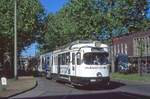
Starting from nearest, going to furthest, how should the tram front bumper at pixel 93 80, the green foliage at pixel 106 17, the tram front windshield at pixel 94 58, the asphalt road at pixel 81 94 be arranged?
the asphalt road at pixel 81 94
the tram front bumper at pixel 93 80
the tram front windshield at pixel 94 58
the green foliage at pixel 106 17

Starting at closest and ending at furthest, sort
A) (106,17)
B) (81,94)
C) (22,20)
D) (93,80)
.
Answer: (81,94), (93,80), (106,17), (22,20)

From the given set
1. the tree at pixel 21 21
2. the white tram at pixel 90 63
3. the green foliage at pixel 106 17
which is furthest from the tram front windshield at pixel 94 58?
the tree at pixel 21 21

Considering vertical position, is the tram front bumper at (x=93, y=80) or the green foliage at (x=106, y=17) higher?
the green foliage at (x=106, y=17)

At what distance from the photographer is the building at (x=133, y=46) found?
278 ft

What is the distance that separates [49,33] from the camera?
98875 mm

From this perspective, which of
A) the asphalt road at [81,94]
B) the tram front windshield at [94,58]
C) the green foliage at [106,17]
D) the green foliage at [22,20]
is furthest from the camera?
the green foliage at [22,20]

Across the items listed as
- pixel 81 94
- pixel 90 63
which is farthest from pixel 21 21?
pixel 81 94

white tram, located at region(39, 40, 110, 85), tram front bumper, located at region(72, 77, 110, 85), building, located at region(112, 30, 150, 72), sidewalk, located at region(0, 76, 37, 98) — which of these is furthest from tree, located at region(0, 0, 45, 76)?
tram front bumper, located at region(72, 77, 110, 85)

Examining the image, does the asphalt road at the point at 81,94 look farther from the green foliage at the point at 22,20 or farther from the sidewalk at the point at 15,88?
the green foliage at the point at 22,20

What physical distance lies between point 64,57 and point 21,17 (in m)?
31.9

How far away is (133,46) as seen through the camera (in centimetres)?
9394

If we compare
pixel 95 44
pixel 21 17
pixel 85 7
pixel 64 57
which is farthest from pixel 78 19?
pixel 95 44

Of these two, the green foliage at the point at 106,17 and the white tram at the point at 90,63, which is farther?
the green foliage at the point at 106,17

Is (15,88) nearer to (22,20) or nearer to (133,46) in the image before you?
(22,20)
